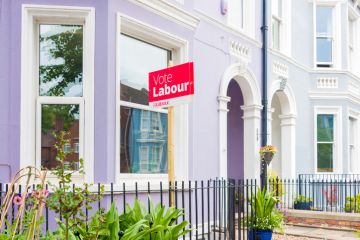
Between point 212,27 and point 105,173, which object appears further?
point 212,27

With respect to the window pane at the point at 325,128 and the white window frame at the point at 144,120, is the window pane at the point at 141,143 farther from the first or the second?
the window pane at the point at 325,128

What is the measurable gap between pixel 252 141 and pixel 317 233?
2.49m

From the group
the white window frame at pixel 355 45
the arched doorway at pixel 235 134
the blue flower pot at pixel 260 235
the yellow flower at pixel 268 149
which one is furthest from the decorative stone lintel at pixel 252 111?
the white window frame at pixel 355 45

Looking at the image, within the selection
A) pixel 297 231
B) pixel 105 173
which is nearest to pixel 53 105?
pixel 105 173

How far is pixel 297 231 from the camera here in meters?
9.34

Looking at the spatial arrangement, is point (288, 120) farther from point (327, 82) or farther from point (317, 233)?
point (317, 233)

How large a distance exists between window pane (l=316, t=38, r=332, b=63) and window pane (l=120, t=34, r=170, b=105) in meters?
8.29

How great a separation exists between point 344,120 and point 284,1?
13.7ft

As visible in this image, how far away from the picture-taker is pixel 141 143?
7.13 meters

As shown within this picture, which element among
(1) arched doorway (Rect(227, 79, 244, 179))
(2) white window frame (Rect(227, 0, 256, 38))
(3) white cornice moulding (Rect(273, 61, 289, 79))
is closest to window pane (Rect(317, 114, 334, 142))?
(3) white cornice moulding (Rect(273, 61, 289, 79))

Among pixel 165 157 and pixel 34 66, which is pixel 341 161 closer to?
pixel 165 157

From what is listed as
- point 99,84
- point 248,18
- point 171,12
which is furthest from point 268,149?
point 99,84

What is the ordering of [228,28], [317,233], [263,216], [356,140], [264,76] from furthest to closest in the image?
1. [356,140]
2. [264,76]
3. [228,28]
4. [317,233]
5. [263,216]

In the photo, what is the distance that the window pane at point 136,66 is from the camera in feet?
22.9
